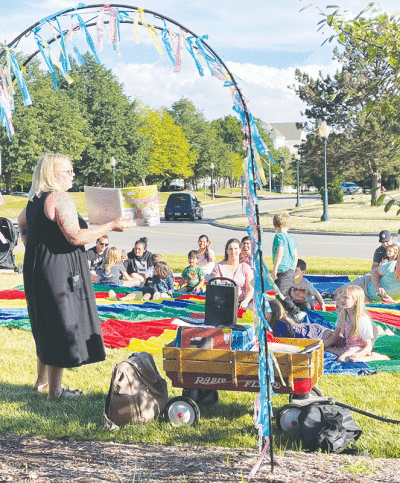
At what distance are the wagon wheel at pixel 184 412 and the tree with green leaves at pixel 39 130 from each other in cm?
5116

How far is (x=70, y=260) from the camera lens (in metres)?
5.12

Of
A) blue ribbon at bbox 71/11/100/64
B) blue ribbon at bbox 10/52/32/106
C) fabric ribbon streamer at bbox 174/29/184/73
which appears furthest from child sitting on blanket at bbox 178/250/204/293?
fabric ribbon streamer at bbox 174/29/184/73

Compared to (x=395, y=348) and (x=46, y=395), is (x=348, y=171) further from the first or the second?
(x=46, y=395)

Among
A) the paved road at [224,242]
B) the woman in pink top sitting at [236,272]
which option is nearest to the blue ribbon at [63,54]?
the woman in pink top sitting at [236,272]

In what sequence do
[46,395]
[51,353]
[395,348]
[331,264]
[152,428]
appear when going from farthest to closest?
1. [331,264]
2. [395,348]
3. [46,395]
4. [51,353]
5. [152,428]

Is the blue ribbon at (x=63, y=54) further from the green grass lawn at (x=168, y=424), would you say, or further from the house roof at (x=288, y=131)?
the house roof at (x=288, y=131)

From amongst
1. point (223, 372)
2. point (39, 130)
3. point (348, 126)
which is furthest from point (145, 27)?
point (39, 130)

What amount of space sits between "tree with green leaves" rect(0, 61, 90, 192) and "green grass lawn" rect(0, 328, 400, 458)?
164ft

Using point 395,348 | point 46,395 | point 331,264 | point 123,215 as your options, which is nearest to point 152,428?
point 46,395

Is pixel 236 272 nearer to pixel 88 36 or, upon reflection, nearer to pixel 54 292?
pixel 54 292

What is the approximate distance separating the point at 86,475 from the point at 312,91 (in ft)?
141

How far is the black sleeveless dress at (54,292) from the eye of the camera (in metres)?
5.04

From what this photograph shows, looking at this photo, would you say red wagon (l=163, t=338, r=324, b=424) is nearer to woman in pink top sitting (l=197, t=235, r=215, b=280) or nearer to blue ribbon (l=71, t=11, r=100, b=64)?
blue ribbon (l=71, t=11, r=100, b=64)

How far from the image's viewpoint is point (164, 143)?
67.6 meters
